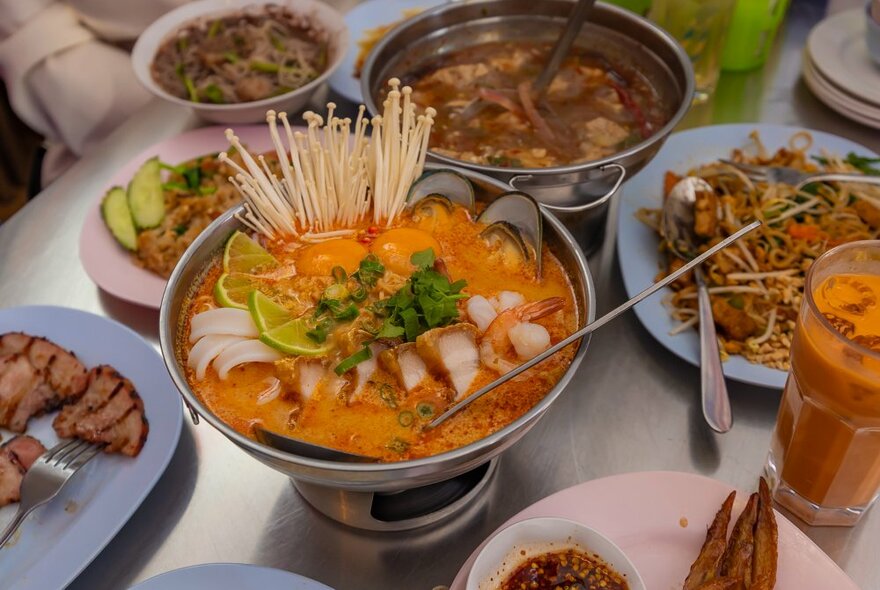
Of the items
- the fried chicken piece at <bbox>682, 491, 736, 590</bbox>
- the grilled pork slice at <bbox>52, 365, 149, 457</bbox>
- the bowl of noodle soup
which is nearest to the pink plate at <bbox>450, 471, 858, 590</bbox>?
the fried chicken piece at <bbox>682, 491, 736, 590</bbox>

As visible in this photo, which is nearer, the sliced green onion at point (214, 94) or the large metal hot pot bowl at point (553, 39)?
the large metal hot pot bowl at point (553, 39)

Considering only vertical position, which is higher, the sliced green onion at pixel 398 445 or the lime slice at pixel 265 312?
the lime slice at pixel 265 312

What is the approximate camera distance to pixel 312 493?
182 centimetres

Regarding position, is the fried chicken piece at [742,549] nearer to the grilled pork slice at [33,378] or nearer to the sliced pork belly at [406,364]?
the sliced pork belly at [406,364]

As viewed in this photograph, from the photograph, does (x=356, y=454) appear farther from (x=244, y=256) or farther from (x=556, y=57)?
(x=556, y=57)

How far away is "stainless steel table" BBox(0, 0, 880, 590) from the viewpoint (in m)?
1.81

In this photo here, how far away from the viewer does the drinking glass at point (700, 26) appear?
2939mm

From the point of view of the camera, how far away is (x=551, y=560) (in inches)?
59.5

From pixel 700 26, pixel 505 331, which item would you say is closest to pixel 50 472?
pixel 505 331

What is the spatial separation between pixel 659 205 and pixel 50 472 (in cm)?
197

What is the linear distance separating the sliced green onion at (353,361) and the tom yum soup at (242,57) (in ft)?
5.32

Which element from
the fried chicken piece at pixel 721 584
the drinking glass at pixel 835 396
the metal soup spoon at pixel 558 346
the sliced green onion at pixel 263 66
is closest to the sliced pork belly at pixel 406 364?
the metal soup spoon at pixel 558 346

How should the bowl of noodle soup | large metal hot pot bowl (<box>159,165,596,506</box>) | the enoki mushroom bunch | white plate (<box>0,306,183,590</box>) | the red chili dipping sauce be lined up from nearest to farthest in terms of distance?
1. large metal hot pot bowl (<box>159,165,596,506</box>)
2. the red chili dipping sauce
3. white plate (<box>0,306,183,590</box>)
4. the enoki mushroom bunch
5. the bowl of noodle soup

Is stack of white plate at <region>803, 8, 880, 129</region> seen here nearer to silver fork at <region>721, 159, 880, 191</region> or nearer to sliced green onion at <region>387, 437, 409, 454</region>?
silver fork at <region>721, 159, 880, 191</region>
